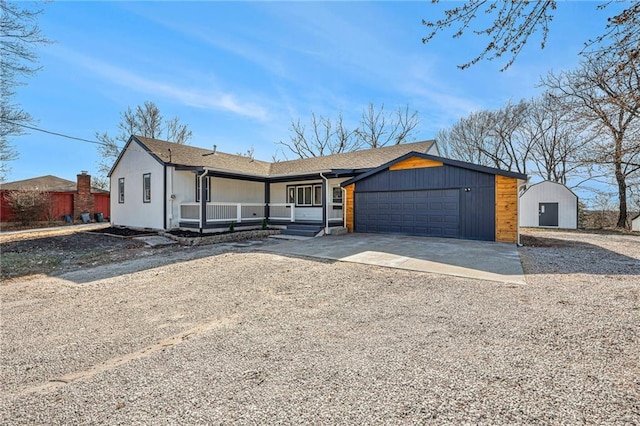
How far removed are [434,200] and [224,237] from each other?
8397 mm

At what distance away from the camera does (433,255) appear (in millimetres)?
7883

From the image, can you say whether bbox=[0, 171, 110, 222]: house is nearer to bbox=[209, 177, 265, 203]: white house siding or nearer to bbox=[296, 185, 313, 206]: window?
bbox=[209, 177, 265, 203]: white house siding

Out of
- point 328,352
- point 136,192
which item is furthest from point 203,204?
point 328,352

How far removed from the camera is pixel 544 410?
6.42 feet

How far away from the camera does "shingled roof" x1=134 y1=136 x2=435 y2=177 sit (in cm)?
1436

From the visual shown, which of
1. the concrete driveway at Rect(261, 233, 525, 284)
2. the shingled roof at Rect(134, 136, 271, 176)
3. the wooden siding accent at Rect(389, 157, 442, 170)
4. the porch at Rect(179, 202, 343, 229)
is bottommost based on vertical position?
the concrete driveway at Rect(261, 233, 525, 284)

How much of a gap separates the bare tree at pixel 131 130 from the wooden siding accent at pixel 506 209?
93.3ft

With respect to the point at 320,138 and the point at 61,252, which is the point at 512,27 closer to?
the point at 61,252

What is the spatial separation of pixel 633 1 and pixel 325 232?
10.8 meters

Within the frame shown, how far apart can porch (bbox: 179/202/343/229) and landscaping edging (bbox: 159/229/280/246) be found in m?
1.02

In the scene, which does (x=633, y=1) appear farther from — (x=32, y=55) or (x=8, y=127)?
(x=8, y=127)

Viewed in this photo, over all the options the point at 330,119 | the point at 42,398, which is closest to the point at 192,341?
the point at 42,398

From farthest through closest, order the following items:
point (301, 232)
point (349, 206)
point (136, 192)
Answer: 1. point (136, 192)
2. point (349, 206)
3. point (301, 232)

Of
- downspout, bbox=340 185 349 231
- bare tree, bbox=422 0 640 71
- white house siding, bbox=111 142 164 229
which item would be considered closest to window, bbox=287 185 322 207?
downspout, bbox=340 185 349 231
